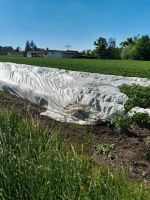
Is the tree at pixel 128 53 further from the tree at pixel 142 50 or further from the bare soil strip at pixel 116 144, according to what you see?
the bare soil strip at pixel 116 144

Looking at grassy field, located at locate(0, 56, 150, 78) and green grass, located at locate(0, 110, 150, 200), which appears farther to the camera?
grassy field, located at locate(0, 56, 150, 78)

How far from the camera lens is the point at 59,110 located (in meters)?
8.98

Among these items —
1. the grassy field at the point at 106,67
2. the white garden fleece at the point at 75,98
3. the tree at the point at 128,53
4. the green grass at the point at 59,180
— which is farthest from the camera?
the tree at the point at 128,53

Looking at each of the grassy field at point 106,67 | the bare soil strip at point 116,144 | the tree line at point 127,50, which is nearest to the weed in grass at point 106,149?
the bare soil strip at point 116,144

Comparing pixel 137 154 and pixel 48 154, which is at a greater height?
pixel 48 154

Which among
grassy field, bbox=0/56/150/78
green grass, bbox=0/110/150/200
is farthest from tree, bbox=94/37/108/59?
green grass, bbox=0/110/150/200

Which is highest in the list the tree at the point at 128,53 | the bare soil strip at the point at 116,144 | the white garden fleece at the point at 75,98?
the tree at the point at 128,53

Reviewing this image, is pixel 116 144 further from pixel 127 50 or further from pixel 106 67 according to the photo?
pixel 127 50

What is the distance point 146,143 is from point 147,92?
343cm

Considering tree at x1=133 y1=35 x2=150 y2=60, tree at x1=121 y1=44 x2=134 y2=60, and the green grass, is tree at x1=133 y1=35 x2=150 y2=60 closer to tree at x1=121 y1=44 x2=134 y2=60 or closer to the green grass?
tree at x1=121 y1=44 x2=134 y2=60

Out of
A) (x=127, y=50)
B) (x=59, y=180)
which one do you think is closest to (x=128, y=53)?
(x=127, y=50)

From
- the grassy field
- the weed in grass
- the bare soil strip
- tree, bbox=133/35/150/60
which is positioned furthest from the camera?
tree, bbox=133/35/150/60

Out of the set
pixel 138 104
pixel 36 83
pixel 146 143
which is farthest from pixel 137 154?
pixel 36 83

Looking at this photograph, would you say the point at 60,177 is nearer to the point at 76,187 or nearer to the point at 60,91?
the point at 76,187
